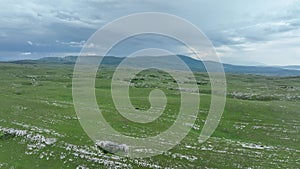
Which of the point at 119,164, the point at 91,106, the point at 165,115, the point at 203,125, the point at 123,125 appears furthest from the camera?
the point at 91,106

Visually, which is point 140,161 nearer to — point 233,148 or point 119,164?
point 119,164

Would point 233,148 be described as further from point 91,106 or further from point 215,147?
point 91,106

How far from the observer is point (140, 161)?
3309 cm

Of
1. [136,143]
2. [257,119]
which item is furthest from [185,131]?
[257,119]

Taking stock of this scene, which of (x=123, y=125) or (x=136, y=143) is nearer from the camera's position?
(x=136, y=143)

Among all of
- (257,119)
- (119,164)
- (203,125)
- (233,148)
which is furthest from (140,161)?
(257,119)

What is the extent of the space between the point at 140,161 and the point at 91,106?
33020 mm

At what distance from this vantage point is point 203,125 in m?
54.9

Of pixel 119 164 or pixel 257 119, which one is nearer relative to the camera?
pixel 119 164

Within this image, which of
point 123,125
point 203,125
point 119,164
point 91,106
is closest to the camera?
point 119,164

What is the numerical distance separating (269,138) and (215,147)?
1453cm

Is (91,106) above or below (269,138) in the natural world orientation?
above

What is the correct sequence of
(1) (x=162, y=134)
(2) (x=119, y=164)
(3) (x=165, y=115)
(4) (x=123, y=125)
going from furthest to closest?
1. (3) (x=165, y=115)
2. (4) (x=123, y=125)
3. (1) (x=162, y=134)
4. (2) (x=119, y=164)

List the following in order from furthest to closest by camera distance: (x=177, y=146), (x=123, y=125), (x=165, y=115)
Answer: (x=165, y=115) → (x=123, y=125) → (x=177, y=146)
